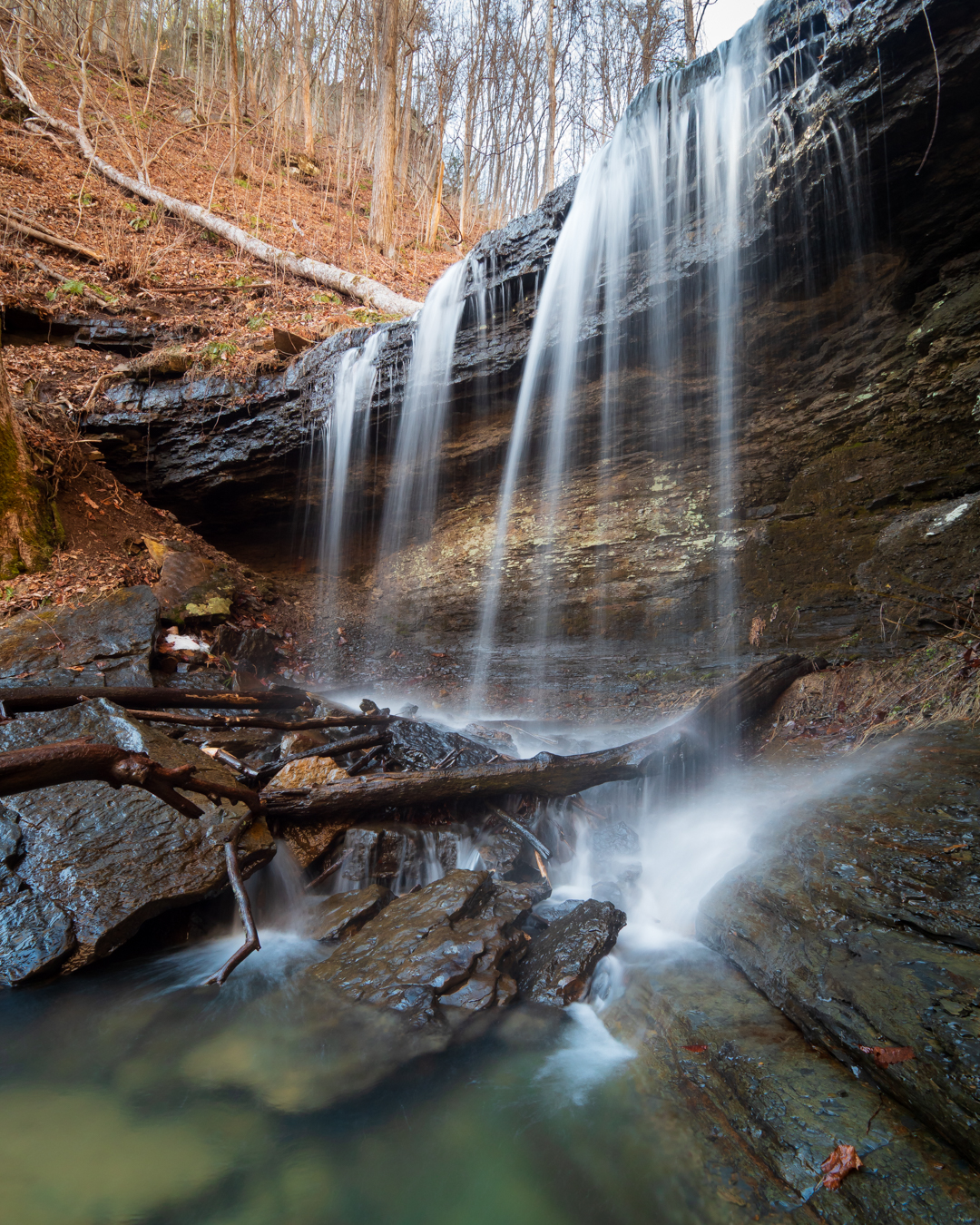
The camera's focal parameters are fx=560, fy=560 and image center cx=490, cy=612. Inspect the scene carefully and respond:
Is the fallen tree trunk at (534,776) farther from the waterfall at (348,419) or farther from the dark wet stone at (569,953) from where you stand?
the waterfall at (348,419)

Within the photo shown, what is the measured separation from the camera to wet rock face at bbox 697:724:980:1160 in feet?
6.02

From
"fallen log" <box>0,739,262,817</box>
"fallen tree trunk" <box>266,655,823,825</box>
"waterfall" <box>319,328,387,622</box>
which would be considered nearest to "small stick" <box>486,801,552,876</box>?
"fallen tree trunk" <box>266,655,823,825</box>

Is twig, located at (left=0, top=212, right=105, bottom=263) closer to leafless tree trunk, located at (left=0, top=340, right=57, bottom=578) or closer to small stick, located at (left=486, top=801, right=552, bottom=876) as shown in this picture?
leafless tree trunk, located at (left=0, top=340, right=57, bottom=578)

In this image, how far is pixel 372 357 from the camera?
8156 millimetres

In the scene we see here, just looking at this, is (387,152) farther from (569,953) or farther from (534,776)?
(569,953)

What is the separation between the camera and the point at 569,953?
300 centimetres

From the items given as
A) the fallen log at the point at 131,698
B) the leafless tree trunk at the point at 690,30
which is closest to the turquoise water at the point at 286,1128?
the fallen log at the point at 131,698

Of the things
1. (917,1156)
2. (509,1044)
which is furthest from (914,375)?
(509,1044)

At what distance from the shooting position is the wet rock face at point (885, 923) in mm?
1835

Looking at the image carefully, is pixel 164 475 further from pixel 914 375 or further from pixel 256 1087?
pixel 914 375

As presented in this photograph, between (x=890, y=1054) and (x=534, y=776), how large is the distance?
2.50 meters

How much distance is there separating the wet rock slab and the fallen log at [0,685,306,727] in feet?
13.1

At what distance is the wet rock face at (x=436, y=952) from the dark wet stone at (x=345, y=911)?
121 millimetres

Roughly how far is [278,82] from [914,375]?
912 inches
